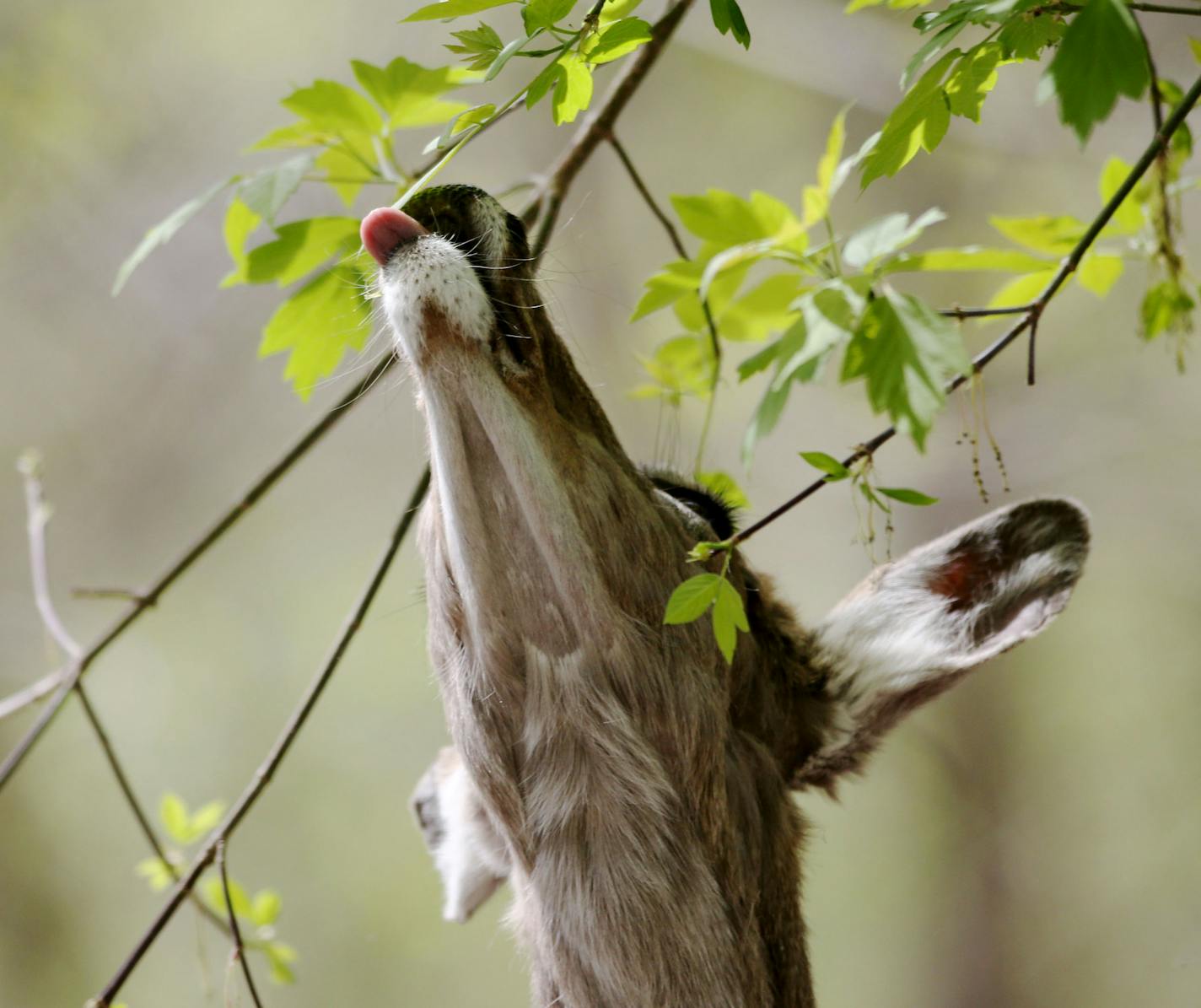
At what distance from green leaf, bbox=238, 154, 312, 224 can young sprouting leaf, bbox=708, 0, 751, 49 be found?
2.07 ft

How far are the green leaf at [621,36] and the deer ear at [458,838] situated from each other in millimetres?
1006

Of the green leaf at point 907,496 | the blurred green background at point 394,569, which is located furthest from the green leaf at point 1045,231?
the blurred green background at point 394,569

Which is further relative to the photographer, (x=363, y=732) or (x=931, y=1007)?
(x=363, y=732)

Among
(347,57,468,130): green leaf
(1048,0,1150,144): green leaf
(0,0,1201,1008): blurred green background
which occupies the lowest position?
(0,0,1201,1008): blurred green background

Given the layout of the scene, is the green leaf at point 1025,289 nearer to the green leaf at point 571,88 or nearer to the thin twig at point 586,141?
the thin twig at point 586,141

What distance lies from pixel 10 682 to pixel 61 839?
790mm

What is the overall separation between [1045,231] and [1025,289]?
0.08 meters

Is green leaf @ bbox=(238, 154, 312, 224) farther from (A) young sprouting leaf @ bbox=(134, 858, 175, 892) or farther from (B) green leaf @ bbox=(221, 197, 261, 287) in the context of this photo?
(A) young sprouting leaf @ bbox=(134, 858, 175, 892)

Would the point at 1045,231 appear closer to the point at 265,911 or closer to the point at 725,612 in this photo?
the point at 725,612

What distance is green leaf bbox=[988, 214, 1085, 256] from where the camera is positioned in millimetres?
1581

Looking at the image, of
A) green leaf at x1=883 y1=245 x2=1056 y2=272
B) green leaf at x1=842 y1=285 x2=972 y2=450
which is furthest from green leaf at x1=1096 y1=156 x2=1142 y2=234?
green leaf at x1=842 y1=285 x2=972 y2=450

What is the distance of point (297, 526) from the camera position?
5777 millimetres

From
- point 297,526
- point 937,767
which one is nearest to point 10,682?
point 297,526

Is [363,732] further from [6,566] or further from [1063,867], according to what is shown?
[1063,867]
